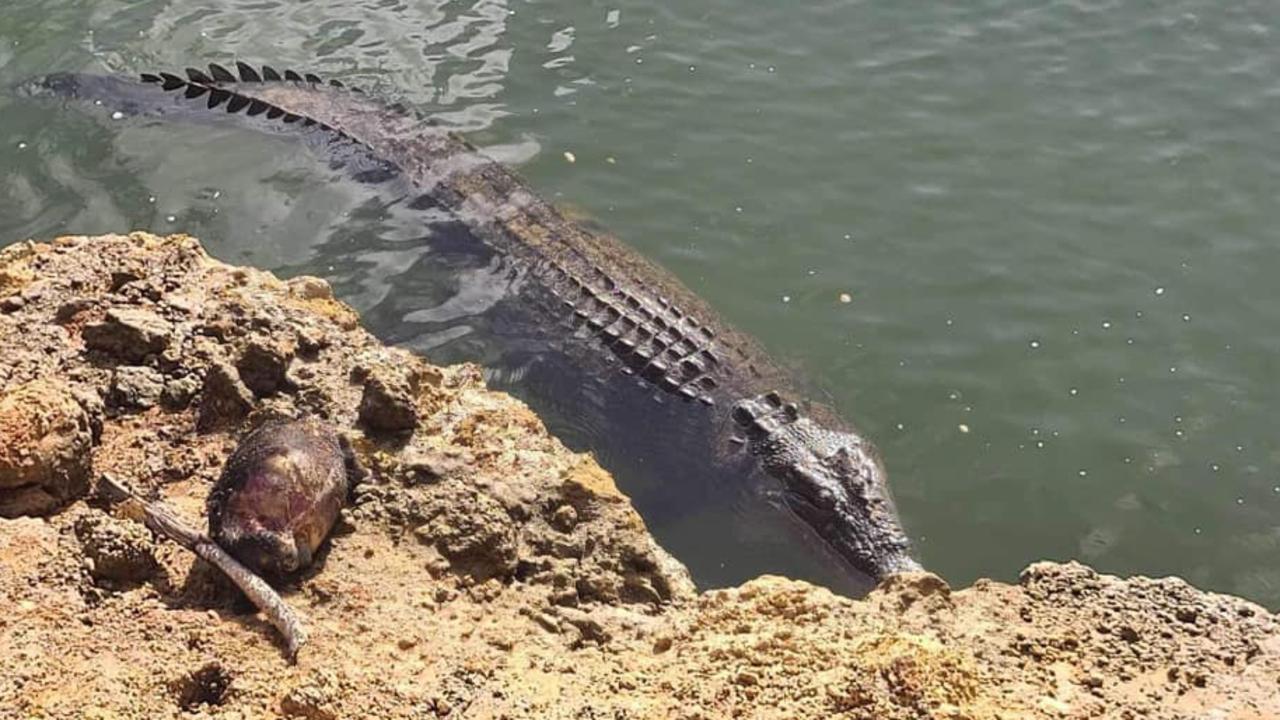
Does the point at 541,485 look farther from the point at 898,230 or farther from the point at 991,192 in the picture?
the point at 991,192

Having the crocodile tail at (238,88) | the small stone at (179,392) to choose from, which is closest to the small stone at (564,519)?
the small stone at (179,392)

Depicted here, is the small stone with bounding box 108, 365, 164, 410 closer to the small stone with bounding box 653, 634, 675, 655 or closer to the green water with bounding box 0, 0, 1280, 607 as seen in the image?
the small stone with bounding box 653, 634, 675, 655

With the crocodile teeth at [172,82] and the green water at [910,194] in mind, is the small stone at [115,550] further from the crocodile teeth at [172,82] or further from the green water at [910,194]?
the crocodile teeth at [172,82]

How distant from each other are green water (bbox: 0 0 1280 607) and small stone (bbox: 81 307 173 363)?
2408mm

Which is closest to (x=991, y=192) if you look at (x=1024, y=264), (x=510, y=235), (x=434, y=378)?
(x=1024, y=264)

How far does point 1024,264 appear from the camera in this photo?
7.44 meters

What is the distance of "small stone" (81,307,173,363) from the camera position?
15.6 feet

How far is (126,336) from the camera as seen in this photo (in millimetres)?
4762

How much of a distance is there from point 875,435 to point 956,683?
3.47m

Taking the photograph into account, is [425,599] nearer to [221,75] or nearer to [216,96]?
[216,96]

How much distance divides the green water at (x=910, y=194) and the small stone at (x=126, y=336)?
7.90 ft

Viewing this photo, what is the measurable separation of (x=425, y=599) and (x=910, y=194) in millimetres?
5250

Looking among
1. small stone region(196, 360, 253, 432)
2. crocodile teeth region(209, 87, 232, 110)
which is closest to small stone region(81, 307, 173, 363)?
small stone region(196, 360, 253, 432)

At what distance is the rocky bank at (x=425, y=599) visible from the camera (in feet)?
10.6
